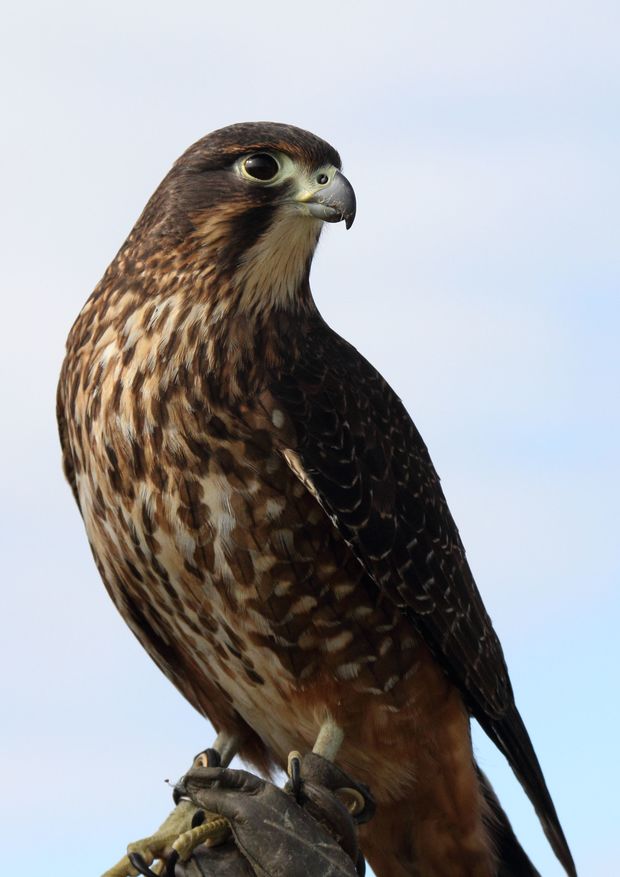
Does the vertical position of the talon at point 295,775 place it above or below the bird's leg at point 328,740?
below

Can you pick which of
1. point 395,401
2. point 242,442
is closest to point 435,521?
point 395,401

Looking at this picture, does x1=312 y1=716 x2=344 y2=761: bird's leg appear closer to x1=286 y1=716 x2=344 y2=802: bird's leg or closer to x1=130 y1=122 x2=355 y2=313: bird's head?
x1=286 y1=716 x2=344 y2=802: bird's leg

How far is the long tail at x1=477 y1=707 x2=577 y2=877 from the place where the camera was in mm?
5027

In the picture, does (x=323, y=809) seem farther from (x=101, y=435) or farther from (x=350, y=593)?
(x=101, y=435)

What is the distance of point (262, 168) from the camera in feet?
15.0

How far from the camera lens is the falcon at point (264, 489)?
441 cm

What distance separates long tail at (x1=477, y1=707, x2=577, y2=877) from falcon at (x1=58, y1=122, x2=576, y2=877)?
0.15 metres

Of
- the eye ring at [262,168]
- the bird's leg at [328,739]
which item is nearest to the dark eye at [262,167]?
the eye ring at [262,168]

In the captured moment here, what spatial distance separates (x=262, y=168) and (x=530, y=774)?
216 cm

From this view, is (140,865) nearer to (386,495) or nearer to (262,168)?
(386,495)

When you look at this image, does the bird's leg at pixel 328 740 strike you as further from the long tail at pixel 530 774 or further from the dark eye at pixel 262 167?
the dark eye at pixel 262 167

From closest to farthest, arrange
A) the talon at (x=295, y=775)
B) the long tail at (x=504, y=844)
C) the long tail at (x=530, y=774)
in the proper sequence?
1. the talon at (x=295, y=775)
2. the long tail at (x=530, y=774)
3. the long tail at (x=504, y=844)

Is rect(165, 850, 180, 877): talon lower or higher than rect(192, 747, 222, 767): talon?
lower

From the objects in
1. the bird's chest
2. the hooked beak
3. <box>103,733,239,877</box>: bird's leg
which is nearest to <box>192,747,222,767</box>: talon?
<box>103,733,239,877</box>: bird's leg
